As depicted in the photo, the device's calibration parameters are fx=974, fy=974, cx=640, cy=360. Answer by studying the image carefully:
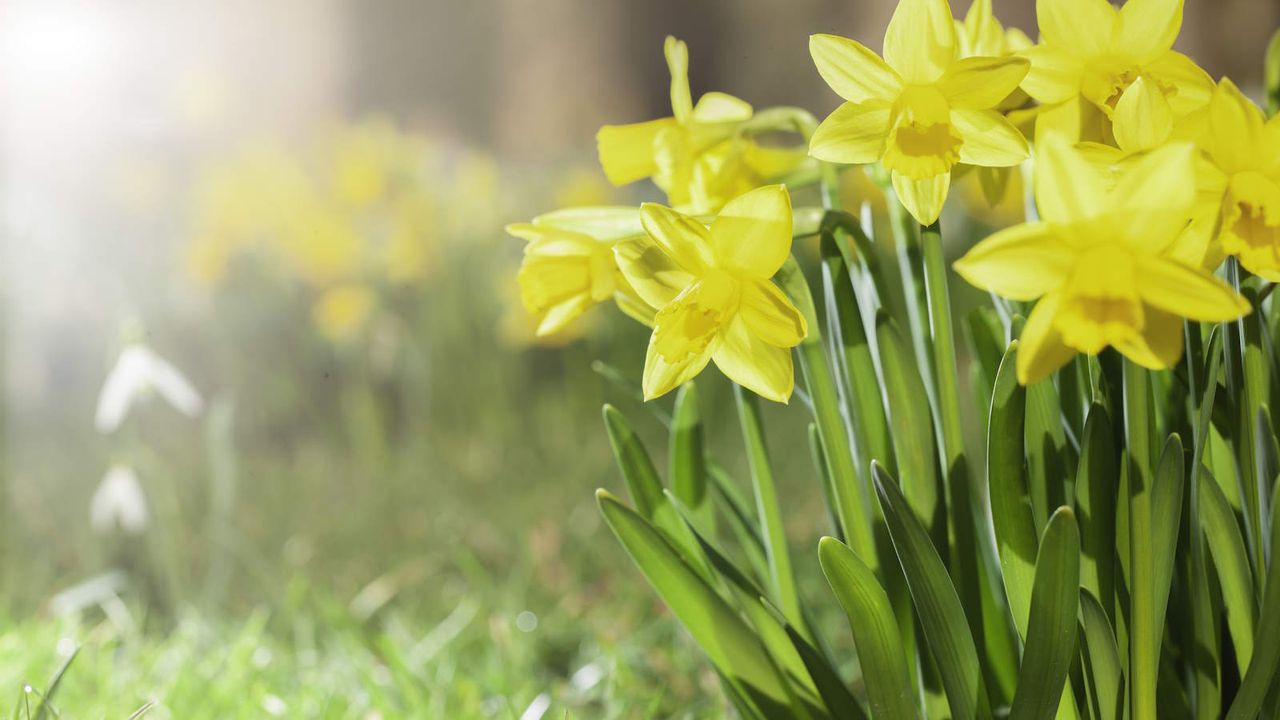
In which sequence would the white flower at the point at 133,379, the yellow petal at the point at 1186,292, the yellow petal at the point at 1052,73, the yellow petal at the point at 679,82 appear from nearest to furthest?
1. the yellow petal at the point at 1186,292
2. the yellow petal at the point at 1052,73
3. the yellow petal at the point at 679,82
4. the white flower at the point at 133,379

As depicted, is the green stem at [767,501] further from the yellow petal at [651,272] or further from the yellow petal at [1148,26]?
the yellow petal at [1148,26]

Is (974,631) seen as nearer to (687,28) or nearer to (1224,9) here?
(1224,9)

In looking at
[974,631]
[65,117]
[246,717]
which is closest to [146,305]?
[65,117]

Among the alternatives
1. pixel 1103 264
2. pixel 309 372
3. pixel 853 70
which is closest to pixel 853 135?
pixel 853 70

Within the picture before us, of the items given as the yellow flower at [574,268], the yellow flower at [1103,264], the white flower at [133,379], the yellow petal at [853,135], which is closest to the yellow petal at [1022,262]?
the yellow flower at [1103,264]

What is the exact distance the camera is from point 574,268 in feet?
1.86

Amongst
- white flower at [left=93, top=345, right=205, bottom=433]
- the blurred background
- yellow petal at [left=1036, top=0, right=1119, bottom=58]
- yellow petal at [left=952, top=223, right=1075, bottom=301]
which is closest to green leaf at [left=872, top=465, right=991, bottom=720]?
yellow petal at [left=952, top=223, right=1075, bottom=301]

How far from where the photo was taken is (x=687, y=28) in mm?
3289

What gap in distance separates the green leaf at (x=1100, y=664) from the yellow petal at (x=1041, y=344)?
13cm

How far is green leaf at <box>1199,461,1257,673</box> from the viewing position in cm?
50

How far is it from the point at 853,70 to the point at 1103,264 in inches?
6.5

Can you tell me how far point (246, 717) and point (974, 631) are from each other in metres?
0.63

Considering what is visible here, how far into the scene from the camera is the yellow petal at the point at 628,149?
59cm

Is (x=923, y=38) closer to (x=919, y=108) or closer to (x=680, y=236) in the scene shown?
(x=919, y=108)
